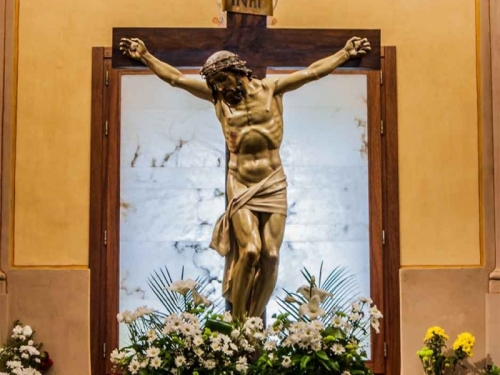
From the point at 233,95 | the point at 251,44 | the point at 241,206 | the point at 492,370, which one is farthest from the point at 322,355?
the point at 492,370

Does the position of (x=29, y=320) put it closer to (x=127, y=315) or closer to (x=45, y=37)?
(x=45, y=37)

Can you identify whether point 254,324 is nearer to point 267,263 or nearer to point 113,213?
point 267,263

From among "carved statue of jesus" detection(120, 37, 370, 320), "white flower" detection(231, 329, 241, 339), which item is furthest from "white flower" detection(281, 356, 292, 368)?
"carved statue of jesus" detection(120, 37, 370, 320)

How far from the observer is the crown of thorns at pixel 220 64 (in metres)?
4.25

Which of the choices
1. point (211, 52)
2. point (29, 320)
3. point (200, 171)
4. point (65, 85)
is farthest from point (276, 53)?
point (29, 320)

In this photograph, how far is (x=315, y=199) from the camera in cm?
551

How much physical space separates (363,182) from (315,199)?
1.03ft

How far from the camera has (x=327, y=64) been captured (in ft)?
14.9

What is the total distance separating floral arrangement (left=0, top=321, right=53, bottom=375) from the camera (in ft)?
16.5

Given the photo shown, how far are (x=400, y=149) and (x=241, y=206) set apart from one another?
1.57 m

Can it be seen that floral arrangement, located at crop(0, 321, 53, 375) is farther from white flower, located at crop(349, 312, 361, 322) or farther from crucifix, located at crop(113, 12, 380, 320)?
white flower, located at crop(349, 312, 361, 322)

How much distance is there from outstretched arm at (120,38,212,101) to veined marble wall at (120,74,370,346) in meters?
0.93

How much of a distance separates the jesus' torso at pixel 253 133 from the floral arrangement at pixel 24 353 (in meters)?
1.69

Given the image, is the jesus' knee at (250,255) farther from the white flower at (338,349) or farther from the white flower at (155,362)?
the white flower at (155,362)
